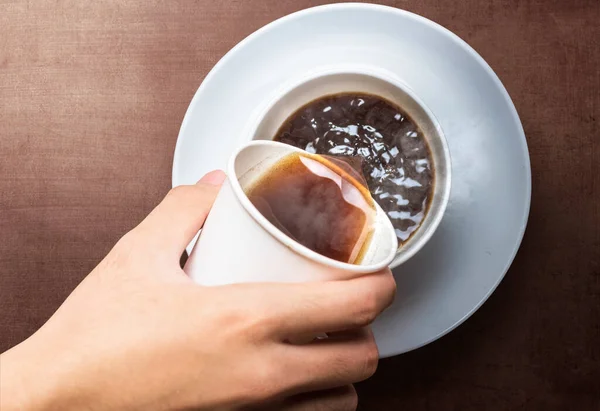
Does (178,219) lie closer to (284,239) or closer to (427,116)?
(284,239)

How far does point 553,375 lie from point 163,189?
2.35ft

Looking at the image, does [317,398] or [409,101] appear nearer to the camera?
[317,398]

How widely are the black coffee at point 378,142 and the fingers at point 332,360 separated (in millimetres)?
243

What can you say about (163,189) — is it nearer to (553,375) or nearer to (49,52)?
(49,52)

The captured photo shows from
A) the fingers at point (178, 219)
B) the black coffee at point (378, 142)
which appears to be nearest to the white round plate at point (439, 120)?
the black coffee at point (378, 142)

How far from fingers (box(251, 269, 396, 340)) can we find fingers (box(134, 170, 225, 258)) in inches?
5.4

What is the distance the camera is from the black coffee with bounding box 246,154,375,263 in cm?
60

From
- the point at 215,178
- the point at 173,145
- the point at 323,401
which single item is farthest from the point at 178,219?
the point at 173,145

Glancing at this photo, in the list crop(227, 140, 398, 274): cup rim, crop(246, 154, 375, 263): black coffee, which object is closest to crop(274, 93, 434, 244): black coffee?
crop(246, 154, 375, 263): black coffee

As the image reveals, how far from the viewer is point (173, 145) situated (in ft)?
3.24

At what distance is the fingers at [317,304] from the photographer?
0.53 m

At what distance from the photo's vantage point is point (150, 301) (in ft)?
1.89

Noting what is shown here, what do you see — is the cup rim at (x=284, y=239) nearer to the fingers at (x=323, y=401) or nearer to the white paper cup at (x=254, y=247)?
the white paper cup at (x=254, y=247)

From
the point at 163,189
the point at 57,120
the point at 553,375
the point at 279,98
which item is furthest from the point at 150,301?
the point at 553,375
